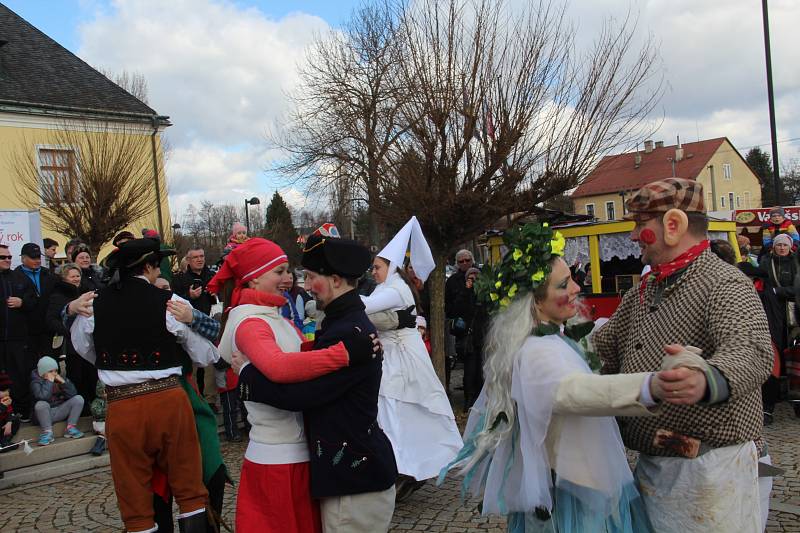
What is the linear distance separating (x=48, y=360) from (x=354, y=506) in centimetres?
529

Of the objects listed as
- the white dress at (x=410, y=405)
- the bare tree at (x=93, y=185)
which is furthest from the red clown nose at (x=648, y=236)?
the bare tree at (x=93, y=185)

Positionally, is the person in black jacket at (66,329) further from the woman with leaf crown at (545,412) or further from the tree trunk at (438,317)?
the woman with leaf crown at (545,412)

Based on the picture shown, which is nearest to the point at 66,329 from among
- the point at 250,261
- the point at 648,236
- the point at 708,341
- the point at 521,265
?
the point at 250,261

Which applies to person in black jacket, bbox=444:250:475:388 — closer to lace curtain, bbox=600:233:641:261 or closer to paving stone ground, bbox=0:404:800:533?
lace curtain, bbox=600:233:641:261

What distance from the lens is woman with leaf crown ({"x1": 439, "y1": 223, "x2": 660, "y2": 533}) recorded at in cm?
224

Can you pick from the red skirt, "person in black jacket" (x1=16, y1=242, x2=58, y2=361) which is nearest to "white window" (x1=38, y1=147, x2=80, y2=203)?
"person in black jacket" (x1=16, y1=242, x2=58, y2=361)

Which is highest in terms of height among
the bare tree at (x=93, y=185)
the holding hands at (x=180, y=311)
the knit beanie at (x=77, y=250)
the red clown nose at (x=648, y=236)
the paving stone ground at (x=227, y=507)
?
the bare tree at (x=93, y=185)

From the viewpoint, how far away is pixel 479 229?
7.71 metres

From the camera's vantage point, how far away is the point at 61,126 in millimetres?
20312

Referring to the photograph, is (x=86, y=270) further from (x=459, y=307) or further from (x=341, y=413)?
(x=341, y=413)

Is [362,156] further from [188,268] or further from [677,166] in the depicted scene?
[677,166]

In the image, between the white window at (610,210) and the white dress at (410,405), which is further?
the white window at (610,210)

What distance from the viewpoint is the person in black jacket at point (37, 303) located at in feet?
24.4

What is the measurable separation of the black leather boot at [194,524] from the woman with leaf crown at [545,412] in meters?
1.60
